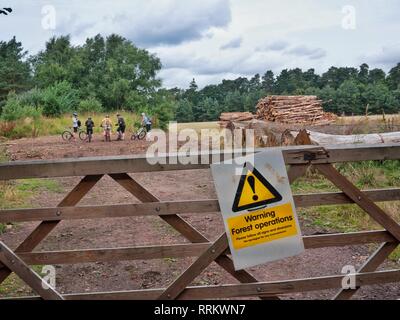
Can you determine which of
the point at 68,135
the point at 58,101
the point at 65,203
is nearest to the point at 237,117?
the point at 68,135

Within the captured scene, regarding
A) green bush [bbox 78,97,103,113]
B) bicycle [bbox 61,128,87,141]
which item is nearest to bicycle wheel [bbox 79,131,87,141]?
bicycle [bbox 61,128,87,141]

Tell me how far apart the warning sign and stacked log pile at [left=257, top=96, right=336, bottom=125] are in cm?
1837

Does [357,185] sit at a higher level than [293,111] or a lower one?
lower

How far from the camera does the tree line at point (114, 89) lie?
107 ft

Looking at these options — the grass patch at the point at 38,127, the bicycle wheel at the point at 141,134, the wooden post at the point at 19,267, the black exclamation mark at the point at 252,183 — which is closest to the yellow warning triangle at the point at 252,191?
the black exclamation mark at the point at 252,183

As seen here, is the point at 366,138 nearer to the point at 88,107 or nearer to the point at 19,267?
the point at 19,267

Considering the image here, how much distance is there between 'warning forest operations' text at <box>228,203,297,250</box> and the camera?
3.21 meters

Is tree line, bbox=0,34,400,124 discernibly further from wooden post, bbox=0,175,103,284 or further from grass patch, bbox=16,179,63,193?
wooden post, bbox=0,175,103,284

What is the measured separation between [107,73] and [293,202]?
128 ft

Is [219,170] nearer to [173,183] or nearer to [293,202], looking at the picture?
[293,202]

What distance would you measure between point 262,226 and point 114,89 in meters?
35.9

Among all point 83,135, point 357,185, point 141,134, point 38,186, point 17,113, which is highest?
point 17,113

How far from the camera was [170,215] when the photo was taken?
3301 millimetres

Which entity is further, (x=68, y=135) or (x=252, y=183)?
(x=68, y=135)
